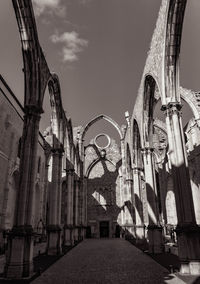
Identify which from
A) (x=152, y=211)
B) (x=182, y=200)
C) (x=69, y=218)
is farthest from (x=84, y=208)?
(x=182, y=200)

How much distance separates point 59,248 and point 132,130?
10.4 metres

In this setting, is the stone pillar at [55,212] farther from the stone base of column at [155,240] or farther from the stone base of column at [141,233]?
the stone base of column at [141,233]

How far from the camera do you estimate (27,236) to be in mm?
7566

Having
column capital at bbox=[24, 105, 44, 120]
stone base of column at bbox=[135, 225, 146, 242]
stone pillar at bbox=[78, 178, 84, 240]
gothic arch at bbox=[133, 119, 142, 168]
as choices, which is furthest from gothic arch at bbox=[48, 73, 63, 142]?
stone pillar at bbox=[78, 178, 84, 240]

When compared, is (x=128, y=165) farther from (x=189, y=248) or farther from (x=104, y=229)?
(x=189, y=248)

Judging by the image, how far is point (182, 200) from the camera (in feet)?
25.3

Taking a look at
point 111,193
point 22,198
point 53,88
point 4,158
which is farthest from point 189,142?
point 22,198

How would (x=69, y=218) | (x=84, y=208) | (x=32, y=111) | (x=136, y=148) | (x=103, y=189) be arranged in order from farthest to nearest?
(x=103, y=189), (x=84, y=208), (x=136, y=148), (x=69, y=218), (x=32, y=111)

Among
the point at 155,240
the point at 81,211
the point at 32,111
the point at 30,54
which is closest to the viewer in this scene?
the point at 32,111

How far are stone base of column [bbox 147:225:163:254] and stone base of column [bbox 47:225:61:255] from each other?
15.4 feet

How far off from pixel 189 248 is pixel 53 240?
7.16 metres

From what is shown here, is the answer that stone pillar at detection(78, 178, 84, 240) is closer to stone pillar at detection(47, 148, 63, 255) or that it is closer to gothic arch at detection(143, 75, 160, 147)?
stone pillar at detection(47, 148, 63, 255)

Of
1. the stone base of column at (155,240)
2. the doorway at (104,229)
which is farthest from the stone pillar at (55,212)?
the doorway at (104,229)

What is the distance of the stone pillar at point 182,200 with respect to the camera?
693 centimetres
